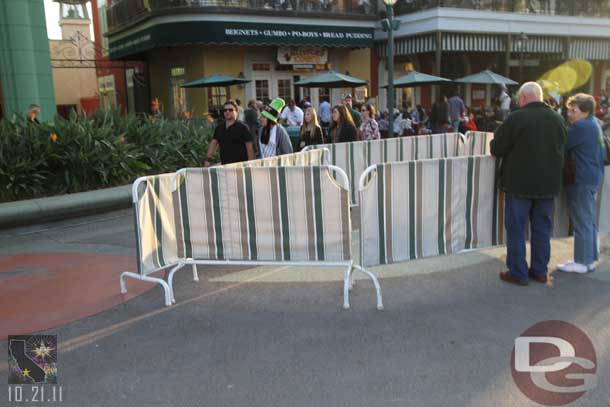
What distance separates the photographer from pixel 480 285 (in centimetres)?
532

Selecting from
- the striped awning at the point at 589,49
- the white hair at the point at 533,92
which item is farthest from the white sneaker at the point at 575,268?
the striped awning at the point at 589,49

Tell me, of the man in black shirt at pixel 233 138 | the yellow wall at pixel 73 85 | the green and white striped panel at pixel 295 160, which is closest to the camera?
the green and white striped panel at pixel 295 160

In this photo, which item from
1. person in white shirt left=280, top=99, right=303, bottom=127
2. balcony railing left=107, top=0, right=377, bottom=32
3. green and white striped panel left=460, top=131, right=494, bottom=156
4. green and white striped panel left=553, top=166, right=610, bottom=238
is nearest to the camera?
green and white striped panel left=553, top=166, right=610, bottom=238

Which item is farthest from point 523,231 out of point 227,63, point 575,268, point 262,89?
point 262,89

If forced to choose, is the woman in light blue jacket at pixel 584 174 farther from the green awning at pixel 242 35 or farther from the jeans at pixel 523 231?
the green awning at pixel 242 35

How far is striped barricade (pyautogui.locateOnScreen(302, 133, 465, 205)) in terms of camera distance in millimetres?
8098

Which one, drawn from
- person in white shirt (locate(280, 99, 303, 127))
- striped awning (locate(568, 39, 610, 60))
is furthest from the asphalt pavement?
striped awning (locate(568, 39, 610, 60))

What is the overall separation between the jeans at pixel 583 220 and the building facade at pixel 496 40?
1675cm

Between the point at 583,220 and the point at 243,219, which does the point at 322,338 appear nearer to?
the point at 243,219

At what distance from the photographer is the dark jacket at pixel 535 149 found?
4.93m

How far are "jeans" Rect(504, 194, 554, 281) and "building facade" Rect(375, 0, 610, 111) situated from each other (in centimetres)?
1719

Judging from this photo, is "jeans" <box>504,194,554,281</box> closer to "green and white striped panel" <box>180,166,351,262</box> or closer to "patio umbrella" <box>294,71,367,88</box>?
"green and white striped panel" <box>180,166,351,262</box>

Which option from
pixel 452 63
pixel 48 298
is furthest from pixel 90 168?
pixel 452 63

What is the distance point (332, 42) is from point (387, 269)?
671 inches
